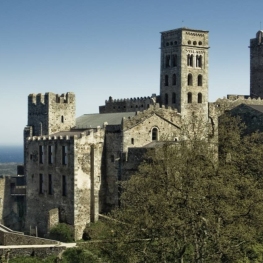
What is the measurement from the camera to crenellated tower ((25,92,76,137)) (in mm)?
66000

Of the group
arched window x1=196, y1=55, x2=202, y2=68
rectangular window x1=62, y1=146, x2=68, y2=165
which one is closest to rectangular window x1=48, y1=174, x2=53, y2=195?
rectangular window x1=62, y1=146, x2=68, y2=165

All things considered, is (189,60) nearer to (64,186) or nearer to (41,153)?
(41,153)

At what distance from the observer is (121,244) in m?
37.9

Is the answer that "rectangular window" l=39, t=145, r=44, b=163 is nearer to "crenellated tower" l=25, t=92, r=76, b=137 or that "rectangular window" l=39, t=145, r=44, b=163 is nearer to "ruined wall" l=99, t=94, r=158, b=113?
"crenellated tower" l=25, t=92, r=76, b=137

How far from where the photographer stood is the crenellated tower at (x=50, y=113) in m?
66.0

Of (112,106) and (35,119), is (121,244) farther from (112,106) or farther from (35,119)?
(112,106)

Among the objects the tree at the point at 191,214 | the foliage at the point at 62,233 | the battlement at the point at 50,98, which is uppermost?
the battlement at the point at 50,98

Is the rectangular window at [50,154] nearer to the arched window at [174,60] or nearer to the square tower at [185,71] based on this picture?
the square tower at [185,71]

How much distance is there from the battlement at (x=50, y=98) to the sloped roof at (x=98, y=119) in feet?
10.0

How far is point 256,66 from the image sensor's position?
9400cm

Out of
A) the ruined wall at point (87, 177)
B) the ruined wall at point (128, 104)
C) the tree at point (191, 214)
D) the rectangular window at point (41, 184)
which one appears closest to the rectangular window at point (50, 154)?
the rectangular window at point (41, 184)

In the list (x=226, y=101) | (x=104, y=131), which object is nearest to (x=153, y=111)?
(x=104, y=131)

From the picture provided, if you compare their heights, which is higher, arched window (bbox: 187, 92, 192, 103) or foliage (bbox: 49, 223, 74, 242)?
arched window (bbox: 187, 92, 192, 103)

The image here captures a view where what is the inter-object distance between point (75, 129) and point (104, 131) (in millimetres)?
8496
